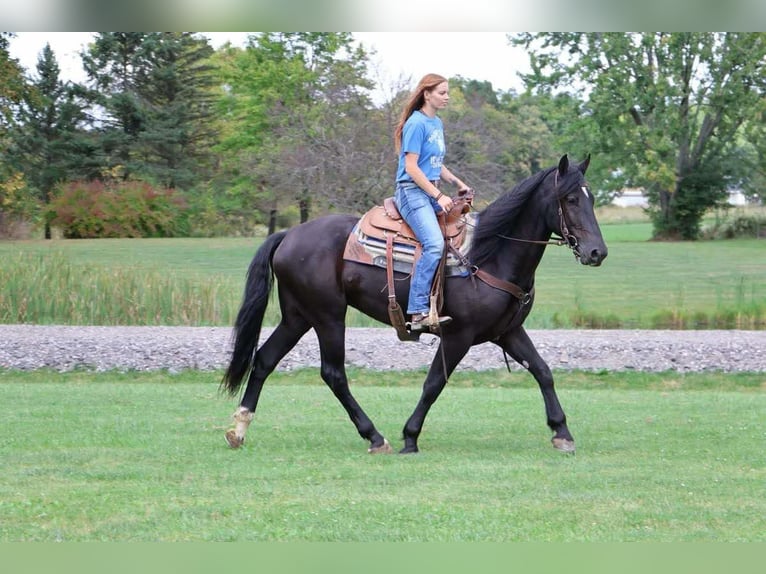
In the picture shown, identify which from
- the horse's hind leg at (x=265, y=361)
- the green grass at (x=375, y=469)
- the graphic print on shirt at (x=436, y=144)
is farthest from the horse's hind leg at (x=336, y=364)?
the graphic print on shirt at (x=436, y=144)

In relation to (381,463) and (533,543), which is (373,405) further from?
(533,543)

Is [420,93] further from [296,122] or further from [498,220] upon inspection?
[296,122]

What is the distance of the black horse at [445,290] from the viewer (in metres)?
7.60

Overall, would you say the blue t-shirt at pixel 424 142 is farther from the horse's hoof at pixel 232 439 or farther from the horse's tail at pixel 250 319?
the horse's hoof at pixel 232 439

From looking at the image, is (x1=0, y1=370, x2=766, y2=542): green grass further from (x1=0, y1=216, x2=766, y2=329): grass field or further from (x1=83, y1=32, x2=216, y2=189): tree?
(x1=83, y1=32, x2=216, y2=189): tree

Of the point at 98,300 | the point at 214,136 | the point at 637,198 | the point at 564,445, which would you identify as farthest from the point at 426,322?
the point at 637,198

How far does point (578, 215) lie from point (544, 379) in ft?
4.35

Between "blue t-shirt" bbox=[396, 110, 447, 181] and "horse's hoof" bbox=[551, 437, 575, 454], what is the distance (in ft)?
7.08

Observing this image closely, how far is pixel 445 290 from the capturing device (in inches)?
305

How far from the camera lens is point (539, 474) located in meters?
6.82

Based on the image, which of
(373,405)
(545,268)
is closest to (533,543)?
(373,405)

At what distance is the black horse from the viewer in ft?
24.9

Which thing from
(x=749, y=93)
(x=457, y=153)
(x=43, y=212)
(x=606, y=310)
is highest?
(x=749, y=93)

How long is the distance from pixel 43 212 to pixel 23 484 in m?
16.7
